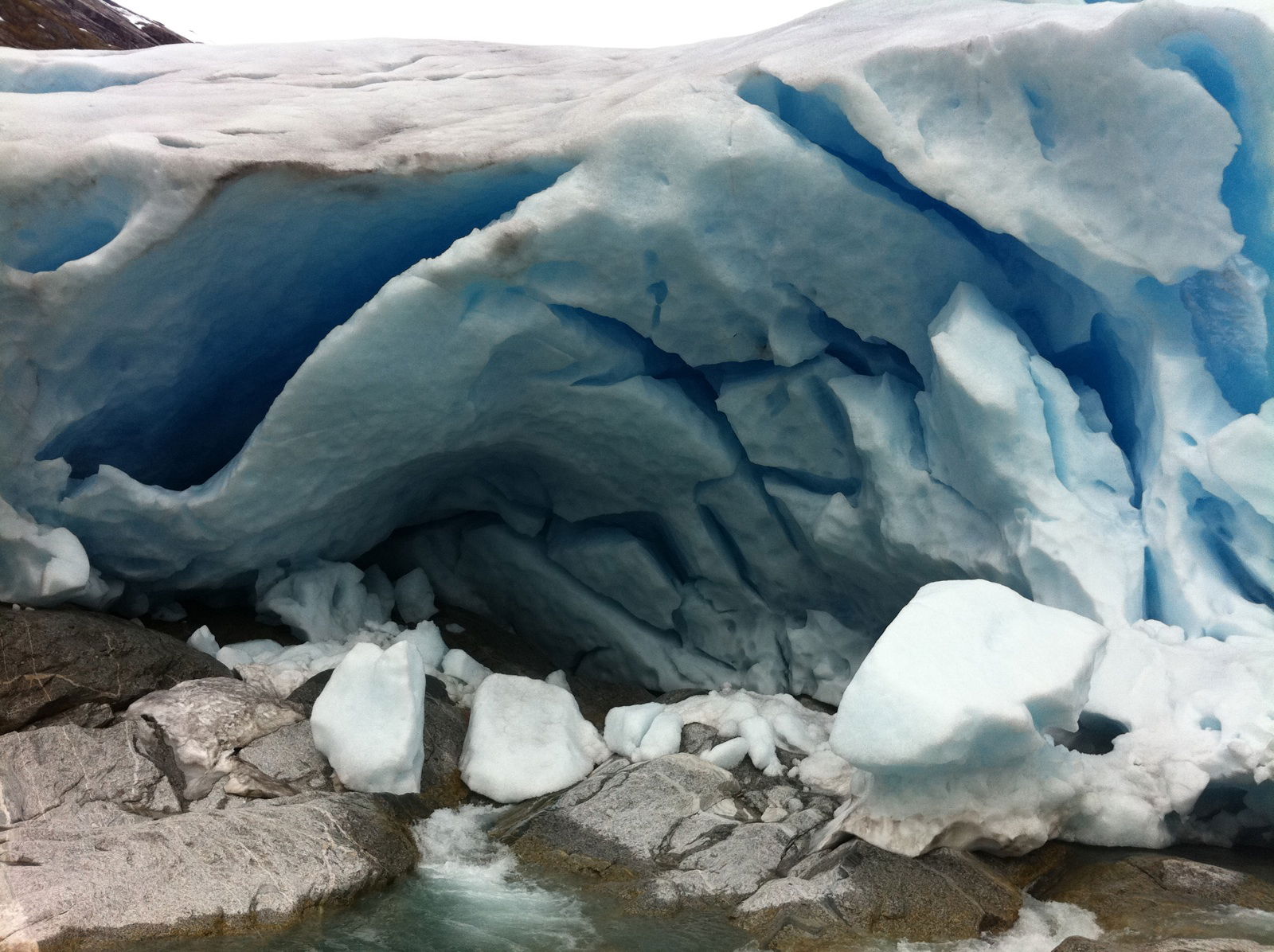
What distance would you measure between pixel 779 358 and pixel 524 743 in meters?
2.16

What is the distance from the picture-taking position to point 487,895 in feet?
11.3

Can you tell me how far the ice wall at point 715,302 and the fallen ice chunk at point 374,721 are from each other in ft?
3.97

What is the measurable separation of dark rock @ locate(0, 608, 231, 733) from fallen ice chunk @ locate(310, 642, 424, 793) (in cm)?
86

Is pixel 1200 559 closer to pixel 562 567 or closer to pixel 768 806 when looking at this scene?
pixel 768 806

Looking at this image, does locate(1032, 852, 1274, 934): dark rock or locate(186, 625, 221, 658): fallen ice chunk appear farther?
locate(186, 625, 221, 658): fallen ice chunk

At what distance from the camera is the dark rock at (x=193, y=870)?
295 centimetres

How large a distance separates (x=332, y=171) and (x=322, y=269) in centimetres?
71

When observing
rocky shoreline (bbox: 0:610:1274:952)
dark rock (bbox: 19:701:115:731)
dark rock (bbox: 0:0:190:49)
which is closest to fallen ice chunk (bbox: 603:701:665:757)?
rocky shoreline (bbox: 0:610:1274:952)

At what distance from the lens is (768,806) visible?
3947mm

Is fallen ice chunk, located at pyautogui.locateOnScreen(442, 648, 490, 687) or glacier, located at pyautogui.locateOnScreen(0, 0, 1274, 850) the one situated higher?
glacier, located at pyautogui.locateOnScreen(0, 0, 1274, 850)

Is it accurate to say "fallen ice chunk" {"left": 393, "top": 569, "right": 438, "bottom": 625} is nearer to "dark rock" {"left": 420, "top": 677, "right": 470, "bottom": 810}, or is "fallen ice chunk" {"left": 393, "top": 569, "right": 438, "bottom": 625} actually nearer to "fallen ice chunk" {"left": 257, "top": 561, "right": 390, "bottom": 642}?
"fallen ice chunk" {"left": 257, "top": 561, "right": 390, "bottom": 642}

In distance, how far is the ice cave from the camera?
3.54 metres

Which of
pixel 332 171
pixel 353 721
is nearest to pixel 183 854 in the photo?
pixel 353 721

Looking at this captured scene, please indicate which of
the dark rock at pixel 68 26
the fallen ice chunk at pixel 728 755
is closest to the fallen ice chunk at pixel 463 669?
the fallen ice chunk at pixel 728 755
